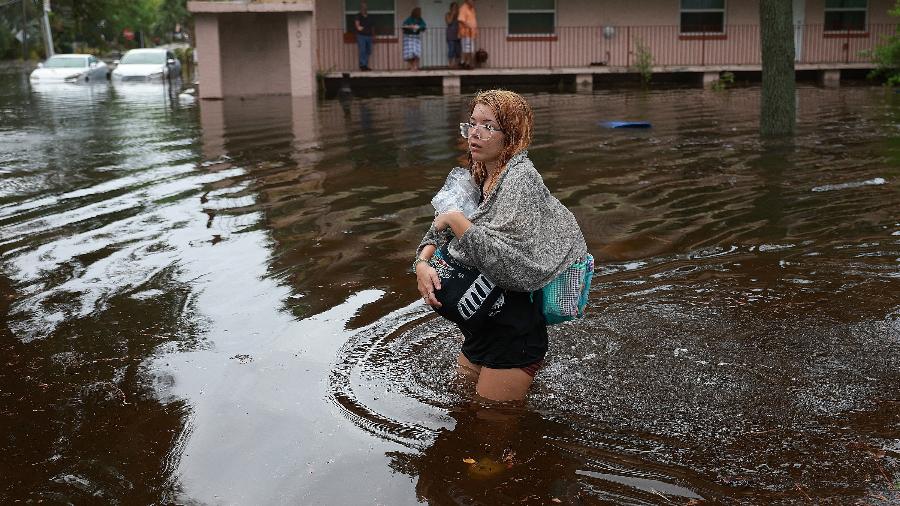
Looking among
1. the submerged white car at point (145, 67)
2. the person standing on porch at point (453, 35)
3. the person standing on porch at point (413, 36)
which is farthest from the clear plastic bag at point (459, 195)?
the submerged white car at point (145, 67)

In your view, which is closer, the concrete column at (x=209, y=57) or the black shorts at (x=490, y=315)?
the black shorts at (x=490, y=315)

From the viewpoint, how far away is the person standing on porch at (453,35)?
27750 mm

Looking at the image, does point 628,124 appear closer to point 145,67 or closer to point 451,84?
point 451,84

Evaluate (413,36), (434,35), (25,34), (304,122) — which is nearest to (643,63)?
(434,35)

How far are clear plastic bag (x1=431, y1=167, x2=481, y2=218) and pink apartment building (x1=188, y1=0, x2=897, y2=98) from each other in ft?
74.6

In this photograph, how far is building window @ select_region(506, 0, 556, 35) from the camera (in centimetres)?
2931

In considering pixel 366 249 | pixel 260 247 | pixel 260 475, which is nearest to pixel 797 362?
pixel 260 475

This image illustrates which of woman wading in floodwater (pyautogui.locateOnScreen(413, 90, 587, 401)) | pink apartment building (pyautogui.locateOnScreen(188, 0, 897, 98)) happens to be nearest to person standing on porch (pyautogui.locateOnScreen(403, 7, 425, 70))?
pink apartment building (pyautogui.locateOnScreen(188, 0, 897, 98))

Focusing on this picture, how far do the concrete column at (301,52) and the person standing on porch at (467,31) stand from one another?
170 inches

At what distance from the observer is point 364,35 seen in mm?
27484

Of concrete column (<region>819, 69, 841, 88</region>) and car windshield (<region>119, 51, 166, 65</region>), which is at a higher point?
car windshield (<region>119, 51, 166, 65</region>)

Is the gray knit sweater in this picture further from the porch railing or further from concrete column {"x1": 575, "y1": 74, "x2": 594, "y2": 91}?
the porch railing

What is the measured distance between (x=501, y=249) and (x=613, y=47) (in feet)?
86.4

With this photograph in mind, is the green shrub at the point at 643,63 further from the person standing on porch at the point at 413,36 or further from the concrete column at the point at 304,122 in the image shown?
the concrete column at the point at 304,122
